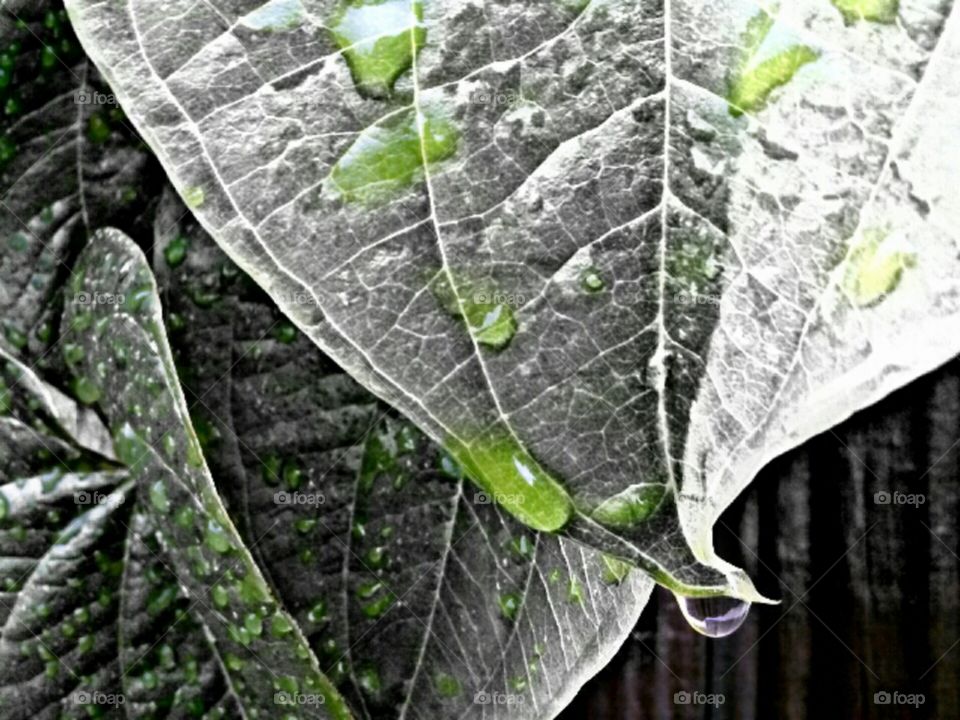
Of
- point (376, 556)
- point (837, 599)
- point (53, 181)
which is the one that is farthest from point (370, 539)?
point (837, 599)

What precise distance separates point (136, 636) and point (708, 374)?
219 mm

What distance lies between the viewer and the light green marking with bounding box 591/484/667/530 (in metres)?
0.16

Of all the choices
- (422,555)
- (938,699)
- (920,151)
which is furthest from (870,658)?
→ (920,151)

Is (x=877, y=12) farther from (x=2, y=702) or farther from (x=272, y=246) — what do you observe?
(x=2, y=702)

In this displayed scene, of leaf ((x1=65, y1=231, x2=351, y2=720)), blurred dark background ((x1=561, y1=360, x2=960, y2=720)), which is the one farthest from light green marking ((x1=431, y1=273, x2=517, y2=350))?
blurred dark background ((x1=561, y1=360, x2=960, y2=720))

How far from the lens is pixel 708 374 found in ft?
0.54
